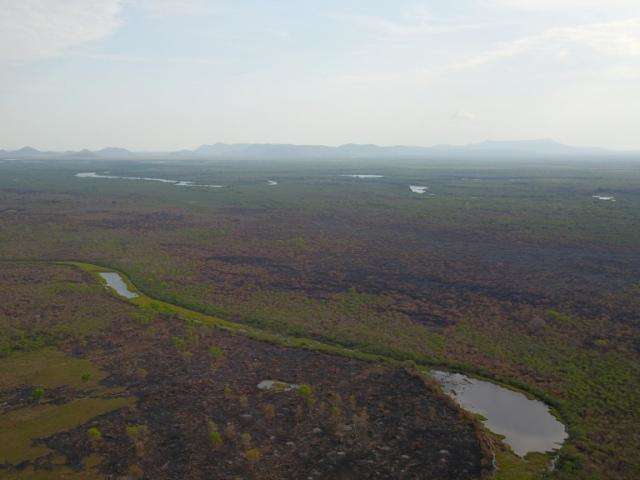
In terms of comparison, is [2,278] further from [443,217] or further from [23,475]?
[443,217]

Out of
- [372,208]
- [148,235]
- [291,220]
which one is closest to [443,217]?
[372,208]

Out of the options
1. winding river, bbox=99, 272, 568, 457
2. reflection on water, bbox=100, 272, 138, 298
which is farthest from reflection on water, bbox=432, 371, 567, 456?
reflection on water, bbox=100, 272, 138, 298

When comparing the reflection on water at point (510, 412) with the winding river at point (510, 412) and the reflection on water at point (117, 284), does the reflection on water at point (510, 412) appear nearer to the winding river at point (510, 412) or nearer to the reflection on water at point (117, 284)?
the winding river at point (510, 412)

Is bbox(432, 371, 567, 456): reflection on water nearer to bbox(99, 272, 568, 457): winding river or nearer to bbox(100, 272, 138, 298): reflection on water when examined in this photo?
bbox(99, 272, 568, 457): winding river

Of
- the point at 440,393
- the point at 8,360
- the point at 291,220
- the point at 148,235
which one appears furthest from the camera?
the point at 291,220

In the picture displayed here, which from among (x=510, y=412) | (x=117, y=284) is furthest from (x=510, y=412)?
(x=117, y=284)

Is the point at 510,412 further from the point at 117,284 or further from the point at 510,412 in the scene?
the point at 117,284
